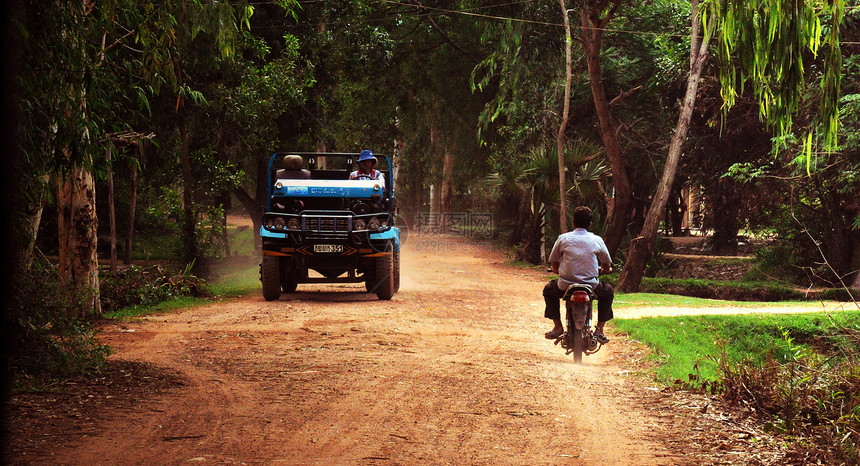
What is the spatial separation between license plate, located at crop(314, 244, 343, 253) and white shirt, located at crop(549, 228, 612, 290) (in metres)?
5.84

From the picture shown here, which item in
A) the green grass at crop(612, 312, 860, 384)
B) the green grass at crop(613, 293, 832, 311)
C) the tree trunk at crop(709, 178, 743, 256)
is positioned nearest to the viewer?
the green grass at crop(612, 312, 860, 384)

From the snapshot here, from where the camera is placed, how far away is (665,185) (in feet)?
64.8

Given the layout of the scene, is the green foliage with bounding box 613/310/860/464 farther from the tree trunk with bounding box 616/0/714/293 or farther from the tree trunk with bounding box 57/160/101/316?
the tree trunk with bounding box 57/160/101/316

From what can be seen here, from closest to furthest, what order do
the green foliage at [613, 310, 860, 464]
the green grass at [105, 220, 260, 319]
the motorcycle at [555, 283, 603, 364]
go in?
the green foliage at [613, 310, 860, 464], the motorcycle at [555, 283, 603, 364], the green grass at [105, 220, 260, 319]

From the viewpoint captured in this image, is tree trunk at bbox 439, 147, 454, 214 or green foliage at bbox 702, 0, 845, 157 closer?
green foliage at bbox 702, 0, 845, 157

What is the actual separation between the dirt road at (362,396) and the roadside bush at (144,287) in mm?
1820

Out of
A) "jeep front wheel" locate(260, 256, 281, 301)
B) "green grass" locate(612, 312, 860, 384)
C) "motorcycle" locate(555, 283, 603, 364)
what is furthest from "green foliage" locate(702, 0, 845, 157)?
"jeep front wheel" locate(260, 256, 281, 301)

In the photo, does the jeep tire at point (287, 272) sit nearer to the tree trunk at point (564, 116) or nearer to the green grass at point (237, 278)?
the green grass at point (237, 278)

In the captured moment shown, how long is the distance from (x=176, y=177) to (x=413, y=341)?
553 inches

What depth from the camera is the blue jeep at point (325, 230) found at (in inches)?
575

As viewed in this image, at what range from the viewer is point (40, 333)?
309 inches

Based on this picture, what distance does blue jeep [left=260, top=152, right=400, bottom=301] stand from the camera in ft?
48.0

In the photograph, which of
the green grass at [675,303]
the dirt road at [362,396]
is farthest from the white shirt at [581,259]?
the green grass at [675,303]

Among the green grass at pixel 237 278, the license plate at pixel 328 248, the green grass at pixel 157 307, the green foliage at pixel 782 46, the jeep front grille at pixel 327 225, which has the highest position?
the green foliage at pixel 782 46
